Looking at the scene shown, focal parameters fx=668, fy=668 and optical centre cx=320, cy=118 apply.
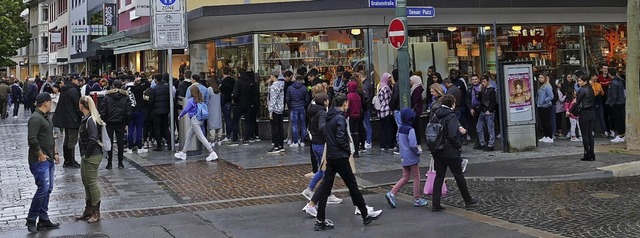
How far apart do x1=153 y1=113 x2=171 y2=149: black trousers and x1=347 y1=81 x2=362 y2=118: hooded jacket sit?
15.3 ft

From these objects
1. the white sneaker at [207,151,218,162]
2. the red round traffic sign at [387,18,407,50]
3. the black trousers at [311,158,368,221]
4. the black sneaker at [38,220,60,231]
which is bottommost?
the black sneaker at [38,220,60,231]

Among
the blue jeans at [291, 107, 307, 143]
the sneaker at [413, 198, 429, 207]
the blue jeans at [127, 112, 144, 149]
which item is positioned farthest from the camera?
the blue jeans at [127, 112, 144, 149]

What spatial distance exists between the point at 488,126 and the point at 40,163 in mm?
9723

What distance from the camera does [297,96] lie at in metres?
15.1

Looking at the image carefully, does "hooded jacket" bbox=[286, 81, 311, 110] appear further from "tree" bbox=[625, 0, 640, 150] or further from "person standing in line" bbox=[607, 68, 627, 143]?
"person standing in line" bbox=[607, 68, 627, 143]

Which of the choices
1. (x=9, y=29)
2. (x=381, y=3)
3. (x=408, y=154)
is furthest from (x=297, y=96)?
(x=9, y=29)

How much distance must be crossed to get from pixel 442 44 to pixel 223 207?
11.1 metres

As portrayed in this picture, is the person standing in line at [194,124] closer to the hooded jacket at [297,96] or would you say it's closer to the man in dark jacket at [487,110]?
the hooded jacket at [297,96]

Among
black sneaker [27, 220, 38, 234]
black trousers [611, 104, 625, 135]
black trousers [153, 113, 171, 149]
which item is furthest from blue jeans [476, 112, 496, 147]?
black sneaker [27, 220, 38, 234]

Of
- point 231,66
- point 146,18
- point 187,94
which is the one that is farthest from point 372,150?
point 146,18

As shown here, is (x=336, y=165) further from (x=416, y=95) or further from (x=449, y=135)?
(x=416, y=95)

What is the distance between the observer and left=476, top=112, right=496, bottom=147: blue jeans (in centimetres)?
1463

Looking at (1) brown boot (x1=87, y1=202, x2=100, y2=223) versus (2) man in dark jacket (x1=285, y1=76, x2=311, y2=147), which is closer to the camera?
(1) brown boot (x1=87, y1=202, x2=100, y2=223)

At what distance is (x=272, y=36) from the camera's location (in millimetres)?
18172
